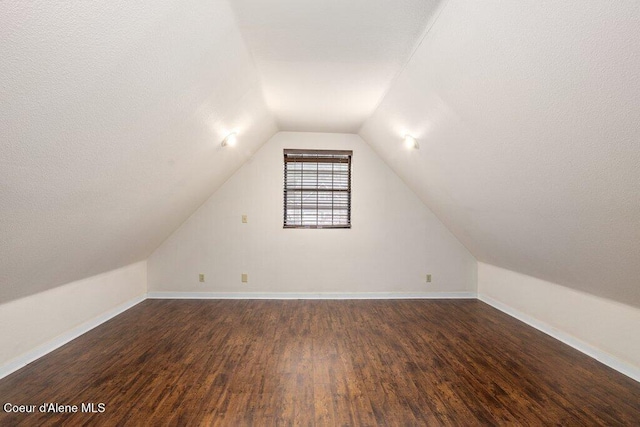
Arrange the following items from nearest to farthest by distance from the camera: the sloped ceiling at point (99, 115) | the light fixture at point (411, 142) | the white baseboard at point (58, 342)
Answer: the sloped ceiling at point (99, 115) < the white baseboard at point (58, 342) < the light fixture at point (411, 142)

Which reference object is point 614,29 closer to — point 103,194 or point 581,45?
point 581,45

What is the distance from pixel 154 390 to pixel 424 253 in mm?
3685

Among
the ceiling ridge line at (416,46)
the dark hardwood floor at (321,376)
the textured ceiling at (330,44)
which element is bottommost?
the dark hardwood floor at (321,376)

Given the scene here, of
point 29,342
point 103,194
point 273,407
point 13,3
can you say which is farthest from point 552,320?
point 29,342

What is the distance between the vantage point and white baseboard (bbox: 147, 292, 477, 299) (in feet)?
15.3

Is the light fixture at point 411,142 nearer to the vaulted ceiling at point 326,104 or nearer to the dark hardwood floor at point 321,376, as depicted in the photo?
the vaulted ceiling at point 326,104

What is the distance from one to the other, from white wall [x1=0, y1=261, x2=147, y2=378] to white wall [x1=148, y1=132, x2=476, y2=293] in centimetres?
71

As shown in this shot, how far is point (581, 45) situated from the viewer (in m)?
1.32

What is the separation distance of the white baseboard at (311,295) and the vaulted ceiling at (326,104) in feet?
4.52

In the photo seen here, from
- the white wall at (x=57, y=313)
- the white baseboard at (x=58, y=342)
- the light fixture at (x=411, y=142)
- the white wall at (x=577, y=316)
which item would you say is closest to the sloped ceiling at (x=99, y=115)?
the white wall at (x=57, y=313)

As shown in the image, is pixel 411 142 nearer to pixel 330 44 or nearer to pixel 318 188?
pixel 330 44

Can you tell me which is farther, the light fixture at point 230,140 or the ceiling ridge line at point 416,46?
the light fixture at point 230,140

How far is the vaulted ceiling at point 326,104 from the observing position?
1313mm

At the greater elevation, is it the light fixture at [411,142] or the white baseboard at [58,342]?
the light fixture at [411,142]
